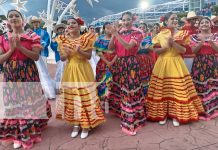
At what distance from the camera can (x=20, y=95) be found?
11.4 feet

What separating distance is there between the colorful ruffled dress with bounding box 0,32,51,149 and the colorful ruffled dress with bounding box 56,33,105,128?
1.30 feet

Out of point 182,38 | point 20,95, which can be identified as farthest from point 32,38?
point 182,38

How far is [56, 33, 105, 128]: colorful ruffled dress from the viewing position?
3666 millimetres

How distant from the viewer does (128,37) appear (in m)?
3.73

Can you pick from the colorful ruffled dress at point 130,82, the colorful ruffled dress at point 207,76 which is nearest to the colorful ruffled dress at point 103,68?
the colorful ruffled dress at point 130,82

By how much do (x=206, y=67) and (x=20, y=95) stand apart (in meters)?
2.79

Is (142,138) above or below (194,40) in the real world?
below

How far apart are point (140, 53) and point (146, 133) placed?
1.91 metres

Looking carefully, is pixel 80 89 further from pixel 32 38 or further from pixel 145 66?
pixel 145 66

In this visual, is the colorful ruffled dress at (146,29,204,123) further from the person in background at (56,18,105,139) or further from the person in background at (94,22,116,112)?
the person in background at (56,18,105,139)

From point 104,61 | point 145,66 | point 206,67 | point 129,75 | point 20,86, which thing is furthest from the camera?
point 145,66

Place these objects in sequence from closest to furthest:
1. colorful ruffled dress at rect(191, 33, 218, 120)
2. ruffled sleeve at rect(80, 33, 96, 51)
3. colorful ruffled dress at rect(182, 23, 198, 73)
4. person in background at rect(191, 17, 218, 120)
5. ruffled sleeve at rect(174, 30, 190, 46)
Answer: ruffled sleeve at rect(80, 33, 96, 51) → ruffled sleeve at rect(174, 30, 190, 46) → person in background at rect(191, 17, 218, 120) → colorful ruffled dress at rect(191, 33, 218, 120) → colorful ruffled dress at rect(182, 23, 198, 73)

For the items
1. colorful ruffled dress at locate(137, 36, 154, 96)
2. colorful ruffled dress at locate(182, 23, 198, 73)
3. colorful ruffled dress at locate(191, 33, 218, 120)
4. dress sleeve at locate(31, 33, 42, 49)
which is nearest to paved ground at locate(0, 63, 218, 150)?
colorful ruffled dress at locate(191, 33, 218, 120)

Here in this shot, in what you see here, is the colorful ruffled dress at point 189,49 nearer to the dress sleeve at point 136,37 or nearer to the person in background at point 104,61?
the dress sleeve at point 136,37
